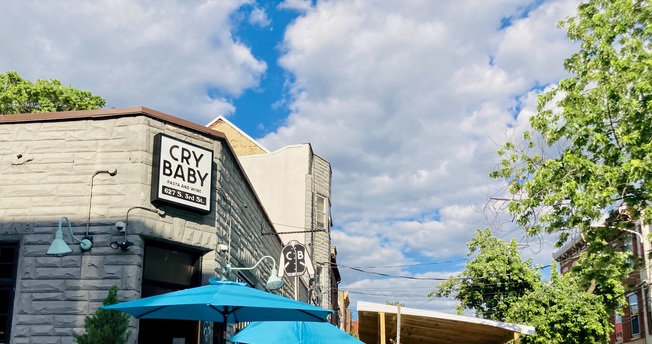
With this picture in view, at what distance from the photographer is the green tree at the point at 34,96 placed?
2502 cm

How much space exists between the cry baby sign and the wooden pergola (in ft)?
13.6

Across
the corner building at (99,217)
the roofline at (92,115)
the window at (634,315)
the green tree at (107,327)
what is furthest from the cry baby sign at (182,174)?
the window at (634,315)

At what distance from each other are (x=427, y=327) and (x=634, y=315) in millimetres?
24586

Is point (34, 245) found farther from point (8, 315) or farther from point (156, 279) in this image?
point (156, 279)

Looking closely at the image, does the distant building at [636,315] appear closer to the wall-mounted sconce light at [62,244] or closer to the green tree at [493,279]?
the green tree at [493,279]

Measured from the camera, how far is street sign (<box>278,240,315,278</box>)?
17.1 m

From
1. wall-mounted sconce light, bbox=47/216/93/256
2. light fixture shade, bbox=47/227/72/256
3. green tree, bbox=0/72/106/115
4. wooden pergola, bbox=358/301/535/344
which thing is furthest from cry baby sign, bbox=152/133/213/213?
green tree, bbox=0/72/106/115

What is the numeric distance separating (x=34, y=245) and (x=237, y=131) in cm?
2146

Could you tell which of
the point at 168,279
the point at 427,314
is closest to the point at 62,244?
the point at 168,279

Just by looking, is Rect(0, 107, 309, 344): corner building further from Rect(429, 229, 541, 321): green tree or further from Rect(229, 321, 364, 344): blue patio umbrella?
Rect(429, 229, 541, 321): green tree

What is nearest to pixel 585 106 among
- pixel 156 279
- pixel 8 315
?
pixel 156 279

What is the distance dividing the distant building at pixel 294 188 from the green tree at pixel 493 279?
7.44 m

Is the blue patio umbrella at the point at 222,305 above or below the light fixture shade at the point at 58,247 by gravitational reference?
below

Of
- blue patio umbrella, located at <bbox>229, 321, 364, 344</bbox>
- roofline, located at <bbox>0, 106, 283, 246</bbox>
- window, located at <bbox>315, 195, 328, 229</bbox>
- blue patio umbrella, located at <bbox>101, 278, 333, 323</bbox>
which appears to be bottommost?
blue patio umbrella, located at <bbox>229, 321, 364, 344</bbox>
